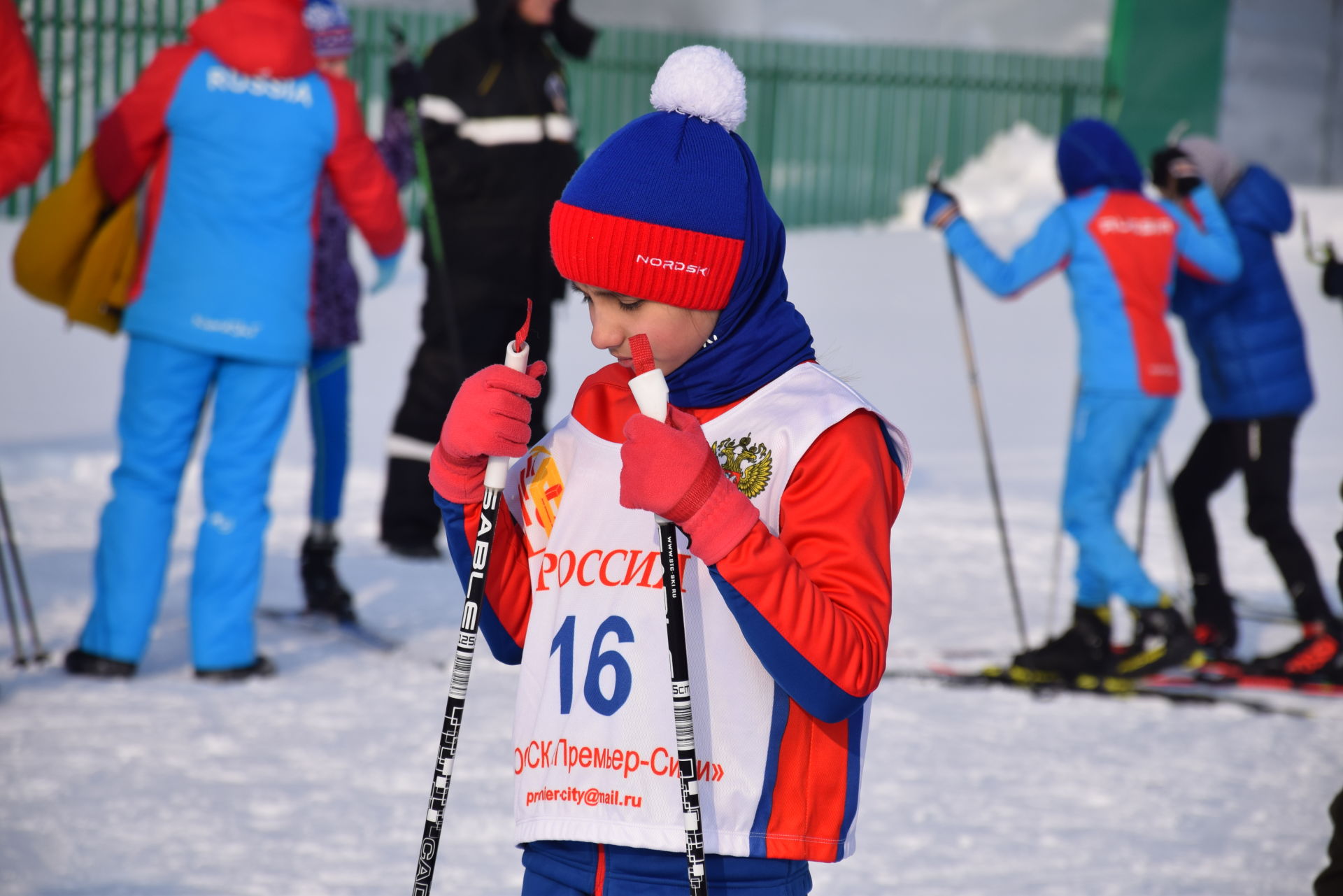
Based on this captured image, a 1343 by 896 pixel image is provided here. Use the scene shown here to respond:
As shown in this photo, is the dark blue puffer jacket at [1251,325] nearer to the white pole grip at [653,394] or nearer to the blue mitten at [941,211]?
the blue mitten at [941,211]

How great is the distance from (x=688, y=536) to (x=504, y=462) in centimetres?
24

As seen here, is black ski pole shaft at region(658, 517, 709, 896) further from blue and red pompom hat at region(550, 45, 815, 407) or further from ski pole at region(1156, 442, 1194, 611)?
ski pole at region(1156, 442, 1194, 611)

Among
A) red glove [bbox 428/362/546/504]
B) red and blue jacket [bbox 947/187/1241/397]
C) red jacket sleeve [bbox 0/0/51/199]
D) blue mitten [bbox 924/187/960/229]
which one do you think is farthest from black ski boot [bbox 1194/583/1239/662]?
red glove [bbox 428/362/546/504]

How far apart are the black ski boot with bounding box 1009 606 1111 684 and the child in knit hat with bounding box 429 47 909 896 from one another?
3572 millimetres

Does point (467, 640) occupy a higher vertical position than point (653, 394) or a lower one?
lower

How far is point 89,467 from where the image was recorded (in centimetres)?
777

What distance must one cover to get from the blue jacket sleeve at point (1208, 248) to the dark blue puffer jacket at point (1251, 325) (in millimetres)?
236

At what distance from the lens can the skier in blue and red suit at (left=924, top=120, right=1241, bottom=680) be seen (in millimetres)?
5164

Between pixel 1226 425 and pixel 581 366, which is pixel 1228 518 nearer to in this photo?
pixel 1226 425

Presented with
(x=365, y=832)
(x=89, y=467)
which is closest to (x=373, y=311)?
(x=89, y=467)

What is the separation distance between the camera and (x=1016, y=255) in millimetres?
5195

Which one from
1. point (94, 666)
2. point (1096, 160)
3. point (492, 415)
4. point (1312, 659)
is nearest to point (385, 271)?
point (94, 666)

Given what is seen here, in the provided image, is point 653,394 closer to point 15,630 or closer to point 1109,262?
point 15,630

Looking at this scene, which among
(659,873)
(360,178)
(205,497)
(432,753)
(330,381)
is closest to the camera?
(659,873)
